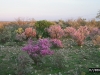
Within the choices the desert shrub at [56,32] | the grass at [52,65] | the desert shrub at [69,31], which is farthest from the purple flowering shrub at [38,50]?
the desert shrub at [69,31]

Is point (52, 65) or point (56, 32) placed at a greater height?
point (56, 32)

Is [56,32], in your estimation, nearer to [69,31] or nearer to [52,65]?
[69,31]

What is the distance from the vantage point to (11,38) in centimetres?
2177

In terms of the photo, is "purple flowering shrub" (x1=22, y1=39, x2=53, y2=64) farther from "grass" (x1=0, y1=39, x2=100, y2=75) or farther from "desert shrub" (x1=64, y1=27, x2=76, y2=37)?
"desert shrub" (x1=64, y1=27, x2=76, y2=37)

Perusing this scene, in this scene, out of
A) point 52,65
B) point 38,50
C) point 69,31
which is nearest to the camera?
point 38,50

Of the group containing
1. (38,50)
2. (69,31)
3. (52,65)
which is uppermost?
(38,50)

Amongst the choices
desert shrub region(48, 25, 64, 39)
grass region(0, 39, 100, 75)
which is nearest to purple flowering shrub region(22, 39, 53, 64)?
grass region(0, 39, 100, 75)

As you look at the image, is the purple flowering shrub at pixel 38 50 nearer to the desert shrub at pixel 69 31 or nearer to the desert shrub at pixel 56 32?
the desert shrub at pixel 56 32

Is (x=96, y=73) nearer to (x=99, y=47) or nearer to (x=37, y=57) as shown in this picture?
(x=37, y=57)

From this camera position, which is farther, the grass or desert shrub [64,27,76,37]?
desert shrub [64,27,76,37]

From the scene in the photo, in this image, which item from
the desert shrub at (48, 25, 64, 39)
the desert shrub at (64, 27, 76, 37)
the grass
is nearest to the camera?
the grass

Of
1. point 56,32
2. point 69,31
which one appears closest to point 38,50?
point 56,32

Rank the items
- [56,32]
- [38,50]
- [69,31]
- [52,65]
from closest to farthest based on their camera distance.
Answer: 1. [38,50]
2. [52,65]
3. [56,32]
4. [69,31]

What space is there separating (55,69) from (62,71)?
46 centimetres
